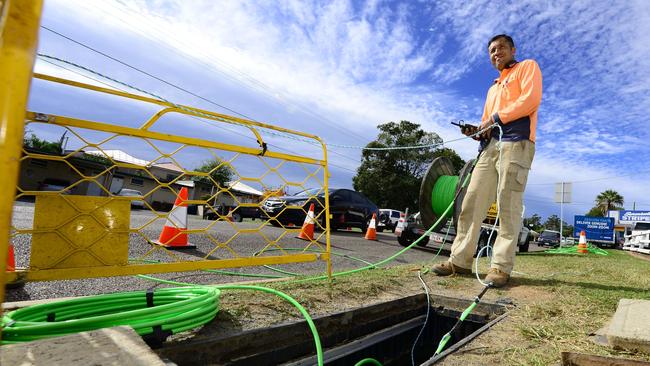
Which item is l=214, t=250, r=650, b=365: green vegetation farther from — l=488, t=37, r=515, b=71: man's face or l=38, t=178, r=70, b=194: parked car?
l=488, t=37, r=515, b=71: man's face

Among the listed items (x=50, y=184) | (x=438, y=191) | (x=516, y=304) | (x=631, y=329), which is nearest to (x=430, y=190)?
(x=438, y=191)

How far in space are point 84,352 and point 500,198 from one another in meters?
3.42

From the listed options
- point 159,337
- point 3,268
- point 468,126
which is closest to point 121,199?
point 159,337

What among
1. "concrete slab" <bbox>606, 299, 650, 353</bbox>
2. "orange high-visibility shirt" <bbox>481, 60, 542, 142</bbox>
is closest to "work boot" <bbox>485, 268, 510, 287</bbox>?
"concrete slab" <bbox>606, 299, 650, 353</bbox>

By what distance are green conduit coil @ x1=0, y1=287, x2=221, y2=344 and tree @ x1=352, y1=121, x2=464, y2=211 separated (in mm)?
37263

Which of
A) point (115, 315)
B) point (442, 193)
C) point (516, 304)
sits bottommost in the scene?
point (516, 304)

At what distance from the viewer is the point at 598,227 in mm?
32156

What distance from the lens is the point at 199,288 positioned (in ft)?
6.93

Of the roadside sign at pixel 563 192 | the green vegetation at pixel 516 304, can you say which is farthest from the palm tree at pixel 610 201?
the green vegetation at pixel 516 304

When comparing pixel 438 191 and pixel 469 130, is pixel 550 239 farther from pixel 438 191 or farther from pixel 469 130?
pixel 469 130

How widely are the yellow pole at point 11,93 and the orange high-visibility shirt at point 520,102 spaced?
12.1 feet

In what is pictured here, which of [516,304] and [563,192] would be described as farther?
[563,192]

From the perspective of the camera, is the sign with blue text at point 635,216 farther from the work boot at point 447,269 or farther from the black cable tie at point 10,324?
the black cable tie at point 10,324

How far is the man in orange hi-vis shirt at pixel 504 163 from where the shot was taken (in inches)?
137
